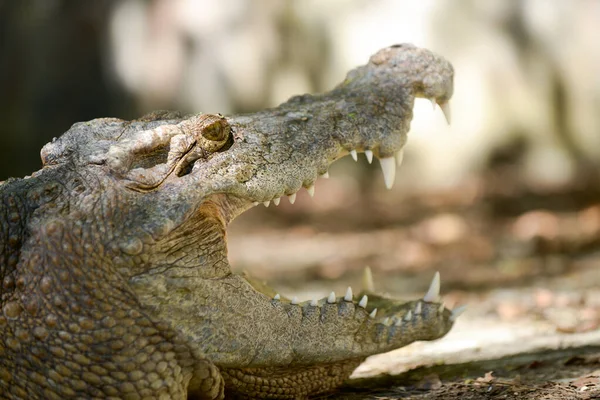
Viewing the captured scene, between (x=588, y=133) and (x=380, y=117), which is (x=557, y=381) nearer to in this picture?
(x=380, y=117)

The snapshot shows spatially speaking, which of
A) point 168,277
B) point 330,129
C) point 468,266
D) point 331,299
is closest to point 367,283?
point 331,299

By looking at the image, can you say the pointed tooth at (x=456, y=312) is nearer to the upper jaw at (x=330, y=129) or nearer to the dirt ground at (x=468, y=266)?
the dirt ground at (x=468, y=266)

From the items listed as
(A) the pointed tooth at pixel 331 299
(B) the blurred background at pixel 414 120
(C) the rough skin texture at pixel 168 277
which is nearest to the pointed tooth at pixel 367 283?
(C) the rough skin texture at pixel 168 277

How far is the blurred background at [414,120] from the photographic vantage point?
26.3ft

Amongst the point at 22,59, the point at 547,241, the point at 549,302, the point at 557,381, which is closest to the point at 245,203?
the point at 557,381

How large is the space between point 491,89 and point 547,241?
12.4ft

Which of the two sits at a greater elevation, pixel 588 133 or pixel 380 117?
pixel 588 133

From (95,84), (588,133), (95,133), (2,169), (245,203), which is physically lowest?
(245,203)

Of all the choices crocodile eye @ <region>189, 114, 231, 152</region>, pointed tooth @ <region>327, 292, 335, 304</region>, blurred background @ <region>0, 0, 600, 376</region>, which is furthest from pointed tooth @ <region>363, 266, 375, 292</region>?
blurred background @ <region>0, 0, 600, 376</region>

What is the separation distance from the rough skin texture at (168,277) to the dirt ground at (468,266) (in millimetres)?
491

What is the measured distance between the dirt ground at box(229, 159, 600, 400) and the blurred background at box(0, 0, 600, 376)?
1.5 inches

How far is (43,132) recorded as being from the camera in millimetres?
14805

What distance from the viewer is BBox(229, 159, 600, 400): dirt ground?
4.19 m

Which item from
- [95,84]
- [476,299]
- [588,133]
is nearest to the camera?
[476,299]
